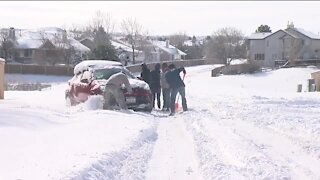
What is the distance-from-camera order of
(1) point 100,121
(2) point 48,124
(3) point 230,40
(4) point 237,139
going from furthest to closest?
(3) point 230,40, (1) point 100,121, (2) point 48,124, (4) point 237,139

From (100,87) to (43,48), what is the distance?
5709cm

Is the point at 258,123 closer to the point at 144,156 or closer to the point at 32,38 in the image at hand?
the point at 144,156

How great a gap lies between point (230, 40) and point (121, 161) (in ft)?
314

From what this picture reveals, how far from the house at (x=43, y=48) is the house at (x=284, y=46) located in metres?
29.2

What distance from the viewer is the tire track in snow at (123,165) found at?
7.05 meters

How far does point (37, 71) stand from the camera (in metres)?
65.0

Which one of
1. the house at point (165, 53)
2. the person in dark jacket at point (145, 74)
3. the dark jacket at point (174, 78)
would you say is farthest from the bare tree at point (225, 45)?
the dark jacket at point (174, 78)

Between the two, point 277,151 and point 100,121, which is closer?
point 277,151

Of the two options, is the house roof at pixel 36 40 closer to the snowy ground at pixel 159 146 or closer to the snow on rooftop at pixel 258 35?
the snow on rooftop at pixel 258 35

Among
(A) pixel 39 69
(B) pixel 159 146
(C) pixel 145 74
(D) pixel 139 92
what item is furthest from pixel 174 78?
(A) pixel 39 69

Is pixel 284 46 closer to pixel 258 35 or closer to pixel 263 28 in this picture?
pixel 258 35

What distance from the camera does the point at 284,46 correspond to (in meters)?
89.2

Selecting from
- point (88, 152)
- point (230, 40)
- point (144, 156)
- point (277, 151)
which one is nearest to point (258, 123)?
point (277, 151)

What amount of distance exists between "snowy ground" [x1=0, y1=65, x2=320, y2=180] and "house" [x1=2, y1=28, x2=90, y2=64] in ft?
186
